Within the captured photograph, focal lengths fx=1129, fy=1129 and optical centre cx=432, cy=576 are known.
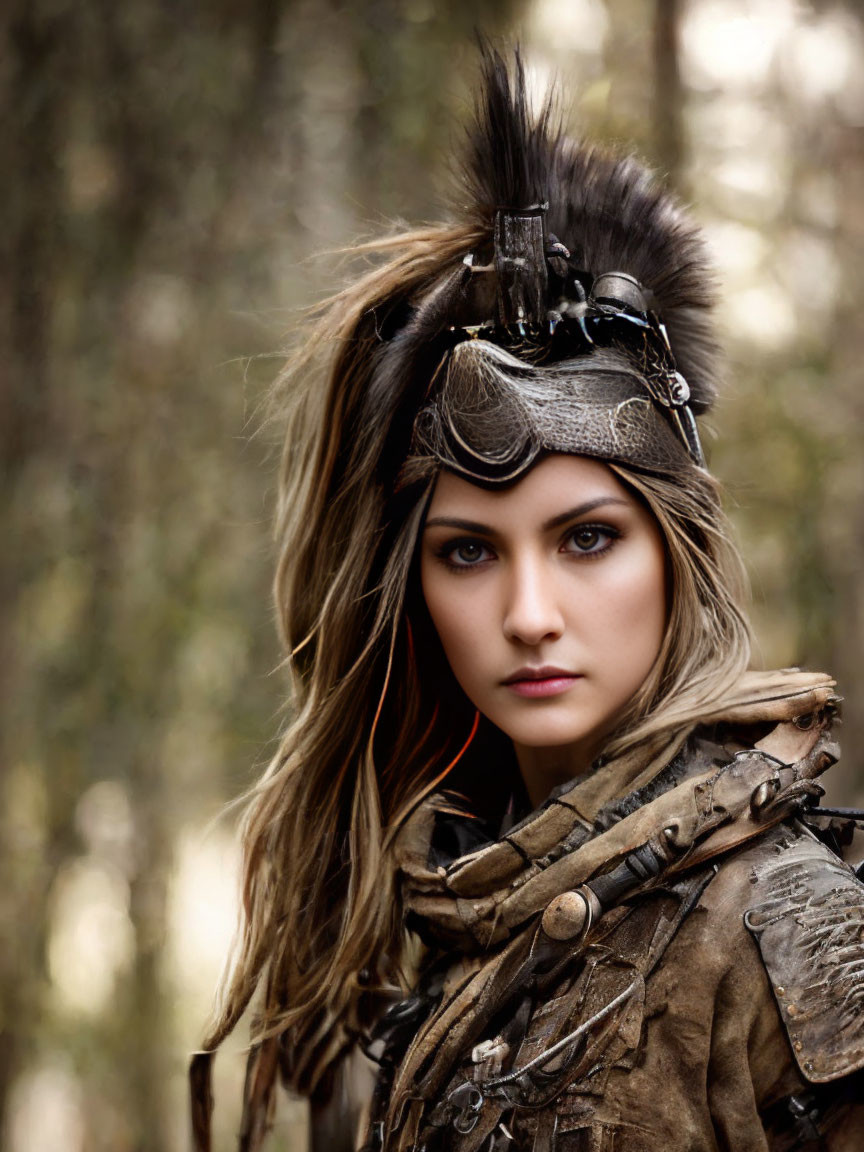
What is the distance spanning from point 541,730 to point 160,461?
356 centimetres

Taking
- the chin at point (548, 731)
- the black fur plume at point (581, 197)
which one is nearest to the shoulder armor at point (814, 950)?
the chin at point (548, 731)

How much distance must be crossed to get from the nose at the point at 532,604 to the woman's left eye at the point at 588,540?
59mm

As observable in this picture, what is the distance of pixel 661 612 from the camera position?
6.36ft

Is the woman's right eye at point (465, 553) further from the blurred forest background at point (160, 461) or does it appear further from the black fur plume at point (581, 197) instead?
the blurred forest background at point (160, 461)

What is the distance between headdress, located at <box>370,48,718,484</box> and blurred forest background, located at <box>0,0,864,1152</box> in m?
2.91

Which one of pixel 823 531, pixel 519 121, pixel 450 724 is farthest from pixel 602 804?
pixel 823 531

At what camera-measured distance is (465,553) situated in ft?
6.38

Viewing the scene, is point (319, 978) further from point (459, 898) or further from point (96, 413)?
point (96, 413)

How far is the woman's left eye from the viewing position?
1869mm

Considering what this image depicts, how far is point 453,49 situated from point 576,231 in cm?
320

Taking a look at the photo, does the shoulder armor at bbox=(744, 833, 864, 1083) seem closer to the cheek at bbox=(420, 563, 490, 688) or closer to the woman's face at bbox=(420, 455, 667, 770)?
the woman's face at bbox=(420, 455, 667, 770)

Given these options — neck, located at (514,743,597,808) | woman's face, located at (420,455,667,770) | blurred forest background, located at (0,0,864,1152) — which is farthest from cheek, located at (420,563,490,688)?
blurred forest background, located at (0,0,864,1152)

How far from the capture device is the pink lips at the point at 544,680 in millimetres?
1853

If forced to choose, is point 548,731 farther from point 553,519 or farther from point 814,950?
point 814,950
